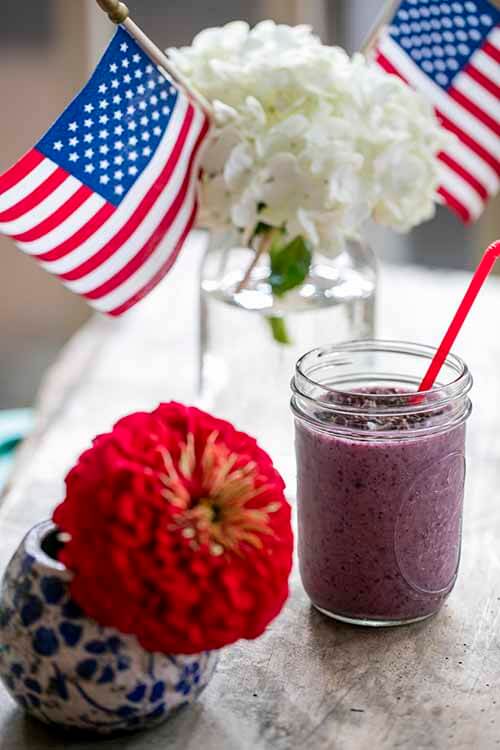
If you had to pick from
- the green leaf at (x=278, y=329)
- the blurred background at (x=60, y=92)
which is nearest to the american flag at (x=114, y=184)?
the green leaf at (x=278, y=329)

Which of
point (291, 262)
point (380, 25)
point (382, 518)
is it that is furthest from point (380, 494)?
point (380, 25)

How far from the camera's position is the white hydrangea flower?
1073 millimetres

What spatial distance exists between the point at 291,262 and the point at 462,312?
1.05ft

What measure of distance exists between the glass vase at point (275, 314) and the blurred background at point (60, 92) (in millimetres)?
1730

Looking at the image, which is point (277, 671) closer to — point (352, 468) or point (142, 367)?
point (352, 468)

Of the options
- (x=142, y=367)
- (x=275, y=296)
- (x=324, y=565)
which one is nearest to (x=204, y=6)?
(x=142, y=367)

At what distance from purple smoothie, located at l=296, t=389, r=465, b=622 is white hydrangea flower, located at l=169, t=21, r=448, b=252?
0.82 feet

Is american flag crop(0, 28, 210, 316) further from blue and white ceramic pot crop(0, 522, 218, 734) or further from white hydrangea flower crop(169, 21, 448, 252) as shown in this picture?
blue and white ceramic pot crop(0, 522, 218, 734)

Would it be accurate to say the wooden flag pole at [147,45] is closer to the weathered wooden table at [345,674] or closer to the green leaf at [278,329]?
the green leaf at [278,329]

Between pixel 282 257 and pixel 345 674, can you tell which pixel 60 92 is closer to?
pixel 282 257

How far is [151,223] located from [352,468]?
42 centimetres

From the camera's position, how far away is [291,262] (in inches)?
46.3

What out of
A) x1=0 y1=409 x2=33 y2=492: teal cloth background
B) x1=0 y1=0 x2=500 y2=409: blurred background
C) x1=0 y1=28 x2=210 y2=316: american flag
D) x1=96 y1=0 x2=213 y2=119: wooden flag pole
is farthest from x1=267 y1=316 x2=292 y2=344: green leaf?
x1=0 y1=0 x2=500 y2=409: blurred background

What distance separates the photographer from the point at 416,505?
0.87 metres
